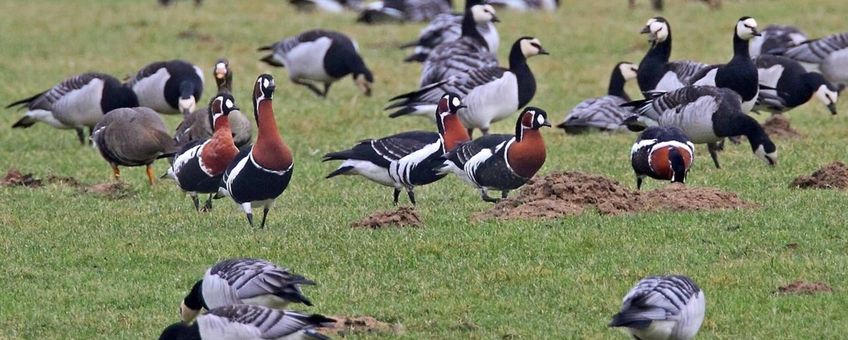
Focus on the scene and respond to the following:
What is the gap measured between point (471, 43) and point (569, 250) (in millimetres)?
10784

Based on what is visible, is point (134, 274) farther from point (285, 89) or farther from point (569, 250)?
point (285, 89)

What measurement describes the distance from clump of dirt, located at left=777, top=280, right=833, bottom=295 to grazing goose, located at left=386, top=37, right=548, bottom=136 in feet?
28.9

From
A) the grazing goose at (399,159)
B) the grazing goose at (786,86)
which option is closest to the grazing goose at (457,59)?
the grazing goose at (786,86)

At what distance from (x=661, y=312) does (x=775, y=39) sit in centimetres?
1657

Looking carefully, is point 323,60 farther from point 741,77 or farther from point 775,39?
point 741,77

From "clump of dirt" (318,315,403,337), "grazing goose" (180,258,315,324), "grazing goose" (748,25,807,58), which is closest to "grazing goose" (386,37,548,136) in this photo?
"grazing goose" (748,25,807,58)

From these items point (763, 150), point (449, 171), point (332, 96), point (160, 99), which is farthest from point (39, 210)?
point (332, 96)

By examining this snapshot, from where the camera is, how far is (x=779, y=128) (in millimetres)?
19219

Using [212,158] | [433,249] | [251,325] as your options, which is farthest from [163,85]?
[251,325]

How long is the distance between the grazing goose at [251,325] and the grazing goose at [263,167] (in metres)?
3.87

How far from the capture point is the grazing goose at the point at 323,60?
964 inches

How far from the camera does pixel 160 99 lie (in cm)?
2058

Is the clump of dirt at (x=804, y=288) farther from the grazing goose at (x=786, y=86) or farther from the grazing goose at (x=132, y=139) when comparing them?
the grazing goose at (x=786, y=86)

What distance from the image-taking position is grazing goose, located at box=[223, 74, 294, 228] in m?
12.6
